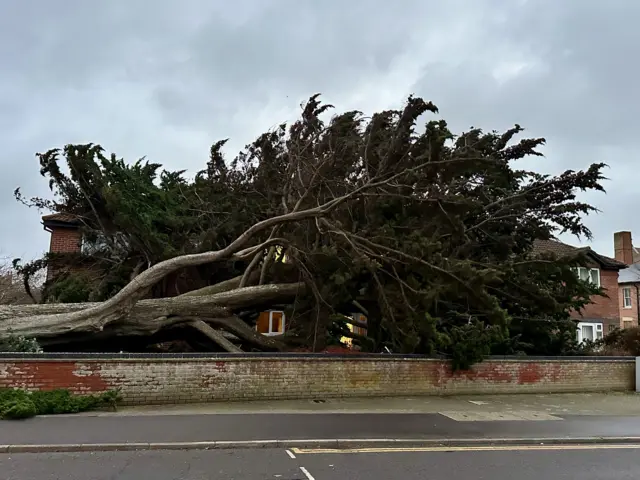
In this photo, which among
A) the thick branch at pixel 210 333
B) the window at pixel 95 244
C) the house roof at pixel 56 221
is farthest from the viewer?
the house roof at pixel 56 221

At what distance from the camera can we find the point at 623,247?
39.8 meters

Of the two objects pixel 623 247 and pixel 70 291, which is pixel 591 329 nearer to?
Result: pixel 623 247

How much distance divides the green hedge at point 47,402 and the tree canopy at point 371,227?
16.7 feet

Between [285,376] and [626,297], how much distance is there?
118 ft

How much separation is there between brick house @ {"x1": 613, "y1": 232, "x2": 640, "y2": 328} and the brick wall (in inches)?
1036

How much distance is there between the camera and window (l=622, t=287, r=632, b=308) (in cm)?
3956

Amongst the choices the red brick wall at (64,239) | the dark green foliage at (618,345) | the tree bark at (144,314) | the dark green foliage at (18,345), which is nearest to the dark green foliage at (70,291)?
the red brick wall at (64,239)

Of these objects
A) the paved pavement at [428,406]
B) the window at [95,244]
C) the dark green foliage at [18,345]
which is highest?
the window at [95,244]

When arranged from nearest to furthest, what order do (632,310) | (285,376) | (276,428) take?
(276,428) < (285,376) < (632,310)

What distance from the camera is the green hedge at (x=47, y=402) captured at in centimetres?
940

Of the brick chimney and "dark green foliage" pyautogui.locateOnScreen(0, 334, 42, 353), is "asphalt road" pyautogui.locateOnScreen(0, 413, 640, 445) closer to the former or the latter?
"dark green foliage" pyautogui.locateOnScreen(0, 334, 42, 353)

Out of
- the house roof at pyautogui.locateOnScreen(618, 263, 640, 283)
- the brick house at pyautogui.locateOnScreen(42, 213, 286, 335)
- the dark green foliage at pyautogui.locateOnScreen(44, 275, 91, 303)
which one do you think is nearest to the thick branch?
the dark green foliage at pyautogui.locateOnScreen(44, 275, 91, 303)

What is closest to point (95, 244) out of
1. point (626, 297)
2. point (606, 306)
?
point (606, 306)

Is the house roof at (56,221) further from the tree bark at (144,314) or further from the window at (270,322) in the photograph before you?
the tree bark at (144,314)
